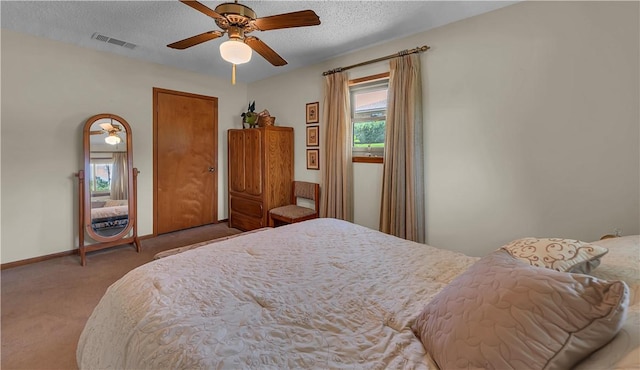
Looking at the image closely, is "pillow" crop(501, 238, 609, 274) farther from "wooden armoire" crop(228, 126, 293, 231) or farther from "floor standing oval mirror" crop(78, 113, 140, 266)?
"floor standing oval mirror" crop(78, 113, 140, 266)

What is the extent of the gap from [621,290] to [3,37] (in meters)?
4.79

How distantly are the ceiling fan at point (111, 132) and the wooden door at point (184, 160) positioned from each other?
511mm

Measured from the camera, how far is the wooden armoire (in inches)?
152

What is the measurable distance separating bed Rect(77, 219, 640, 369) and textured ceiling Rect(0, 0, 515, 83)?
2.04 m

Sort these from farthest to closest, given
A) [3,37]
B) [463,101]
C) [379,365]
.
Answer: [3,37], [463,101], [379,365]

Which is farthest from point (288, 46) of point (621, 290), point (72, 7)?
point (621, 290)

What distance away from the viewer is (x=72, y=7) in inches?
94.2

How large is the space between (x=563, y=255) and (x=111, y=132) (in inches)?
169

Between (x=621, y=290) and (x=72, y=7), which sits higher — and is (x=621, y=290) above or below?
below

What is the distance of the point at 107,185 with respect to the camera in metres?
3.35

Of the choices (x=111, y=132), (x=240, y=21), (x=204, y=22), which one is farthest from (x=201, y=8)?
(x=111, y=132)

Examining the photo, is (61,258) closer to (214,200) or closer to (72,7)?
(214,200)

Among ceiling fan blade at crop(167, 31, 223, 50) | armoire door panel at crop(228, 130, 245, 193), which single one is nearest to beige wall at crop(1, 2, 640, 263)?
armoire door panel at crop(228, 130, 245, 193)

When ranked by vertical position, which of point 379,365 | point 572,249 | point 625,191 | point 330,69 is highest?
point 330,69
